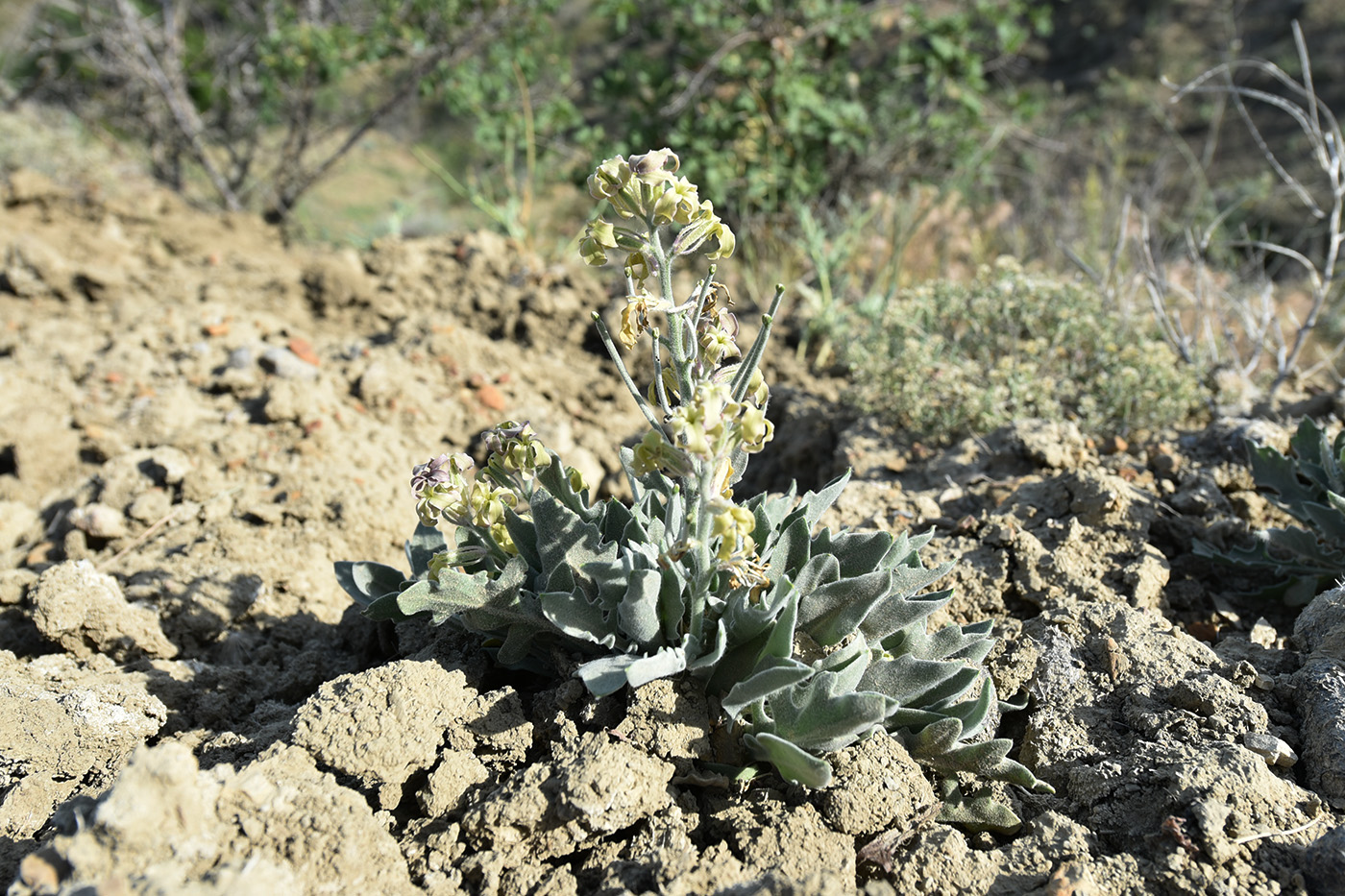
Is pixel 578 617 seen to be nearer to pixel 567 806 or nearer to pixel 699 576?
pixel 699 576

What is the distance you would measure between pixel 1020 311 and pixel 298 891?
3566 mm

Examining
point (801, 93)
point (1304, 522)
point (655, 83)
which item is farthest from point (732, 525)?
point (655, 83)

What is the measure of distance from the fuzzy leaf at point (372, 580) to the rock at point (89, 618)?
2.45 feet

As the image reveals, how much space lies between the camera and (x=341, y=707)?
193 centimetres

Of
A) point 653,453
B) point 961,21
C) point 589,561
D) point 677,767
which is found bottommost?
point 677,767

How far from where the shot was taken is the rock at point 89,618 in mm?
2578

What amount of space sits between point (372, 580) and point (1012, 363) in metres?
2.72

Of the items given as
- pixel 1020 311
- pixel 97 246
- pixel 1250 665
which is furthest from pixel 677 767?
pixel 97 246

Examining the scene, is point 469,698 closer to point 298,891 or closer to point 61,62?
point 298,891

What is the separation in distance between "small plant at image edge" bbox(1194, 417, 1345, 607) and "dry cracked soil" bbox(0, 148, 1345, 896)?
0.12 m

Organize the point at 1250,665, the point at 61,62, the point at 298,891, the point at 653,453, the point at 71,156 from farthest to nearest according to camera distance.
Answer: the point at 61,62, the point at 71,156, the point at 1250,665, the point at 653,453, the point at 298,891

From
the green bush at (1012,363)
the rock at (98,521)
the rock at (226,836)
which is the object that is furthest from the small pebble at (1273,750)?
the rock at (98,521)

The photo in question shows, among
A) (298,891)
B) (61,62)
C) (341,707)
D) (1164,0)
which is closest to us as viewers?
(298,891)

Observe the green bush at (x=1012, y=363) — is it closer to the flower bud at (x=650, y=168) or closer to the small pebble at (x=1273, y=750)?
the small pebble at (x=1273, y=750)
